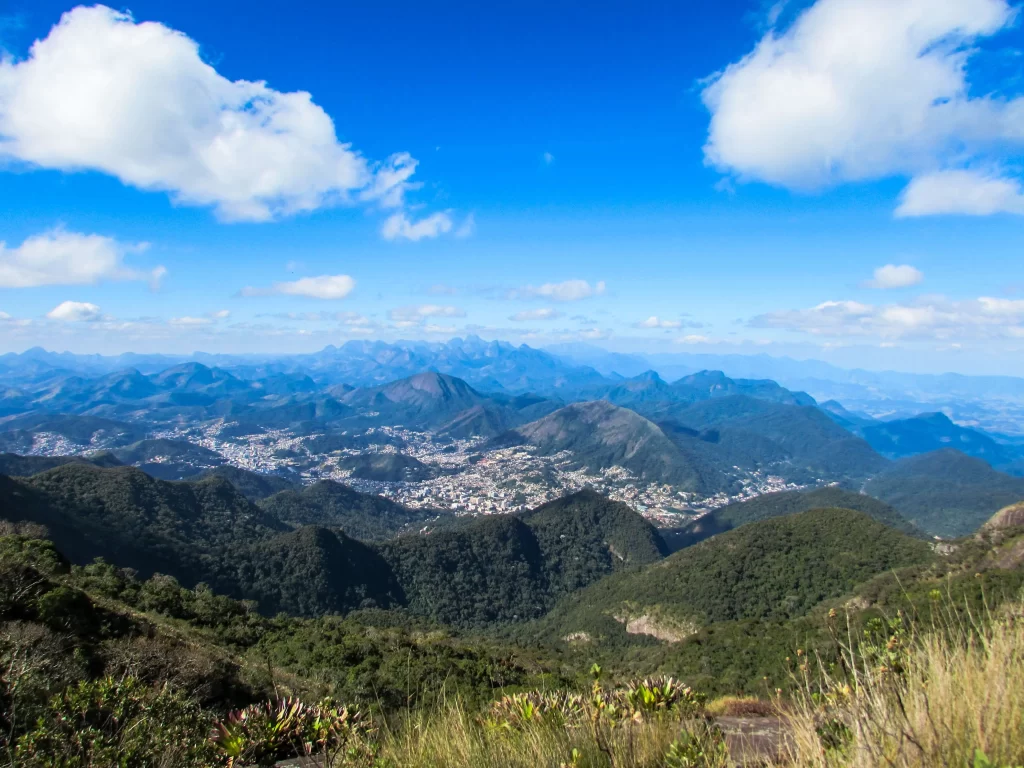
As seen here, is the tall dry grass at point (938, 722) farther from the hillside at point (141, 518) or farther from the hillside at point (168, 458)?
the hillside at point (168, 458)

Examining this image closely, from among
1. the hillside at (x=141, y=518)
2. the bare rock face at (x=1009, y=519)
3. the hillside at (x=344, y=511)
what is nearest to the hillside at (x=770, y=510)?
the hillside at (x=344, y=511)

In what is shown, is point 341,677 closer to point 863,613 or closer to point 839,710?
point 839,710

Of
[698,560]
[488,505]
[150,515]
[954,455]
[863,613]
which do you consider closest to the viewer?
[863,613]

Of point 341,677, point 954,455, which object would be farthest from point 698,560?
point 954,455

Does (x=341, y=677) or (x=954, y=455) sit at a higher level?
(x=341, y=677)

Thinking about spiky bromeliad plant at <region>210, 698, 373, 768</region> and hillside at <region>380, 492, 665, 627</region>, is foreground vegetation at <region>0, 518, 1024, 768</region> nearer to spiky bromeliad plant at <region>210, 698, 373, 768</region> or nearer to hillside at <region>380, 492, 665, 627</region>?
spiky bromeliad plant at <region>210, 698, 373, 768</region>

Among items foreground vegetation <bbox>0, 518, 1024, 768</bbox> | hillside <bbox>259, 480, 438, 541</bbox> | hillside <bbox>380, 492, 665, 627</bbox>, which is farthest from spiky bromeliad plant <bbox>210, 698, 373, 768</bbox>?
hillside <bbox>259, 480, 438, 541</bbox>
